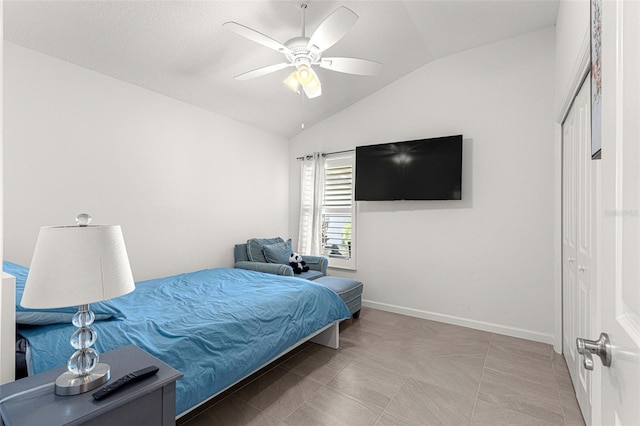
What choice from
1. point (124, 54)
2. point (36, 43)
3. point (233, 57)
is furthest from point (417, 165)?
point (36, 43)

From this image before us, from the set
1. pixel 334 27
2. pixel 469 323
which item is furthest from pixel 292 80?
pixel 469 323

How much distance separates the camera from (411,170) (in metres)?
3.74

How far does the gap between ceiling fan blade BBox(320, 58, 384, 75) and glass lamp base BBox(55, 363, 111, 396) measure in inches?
92.6

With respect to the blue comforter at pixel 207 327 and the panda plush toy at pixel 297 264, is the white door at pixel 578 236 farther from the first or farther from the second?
the panda plush toy at pixel 297 264

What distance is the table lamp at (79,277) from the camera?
109 centimetres

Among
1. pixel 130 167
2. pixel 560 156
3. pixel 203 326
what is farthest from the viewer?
pixel 130 167

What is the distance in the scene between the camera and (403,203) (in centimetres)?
392

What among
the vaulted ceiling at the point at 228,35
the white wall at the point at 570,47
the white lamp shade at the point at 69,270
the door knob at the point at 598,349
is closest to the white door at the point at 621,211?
the door knob at the point at 598,349

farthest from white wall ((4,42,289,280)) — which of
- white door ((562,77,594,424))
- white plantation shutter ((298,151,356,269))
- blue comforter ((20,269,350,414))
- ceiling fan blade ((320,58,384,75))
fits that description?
white door ((562,77,594,424))

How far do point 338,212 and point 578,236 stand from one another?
2.82 metres

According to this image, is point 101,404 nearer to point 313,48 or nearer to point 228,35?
point 313,48

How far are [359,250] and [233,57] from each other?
8.92 feet

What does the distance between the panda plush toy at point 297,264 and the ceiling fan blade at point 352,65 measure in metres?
2.40

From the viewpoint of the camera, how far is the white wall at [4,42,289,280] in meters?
2.50
